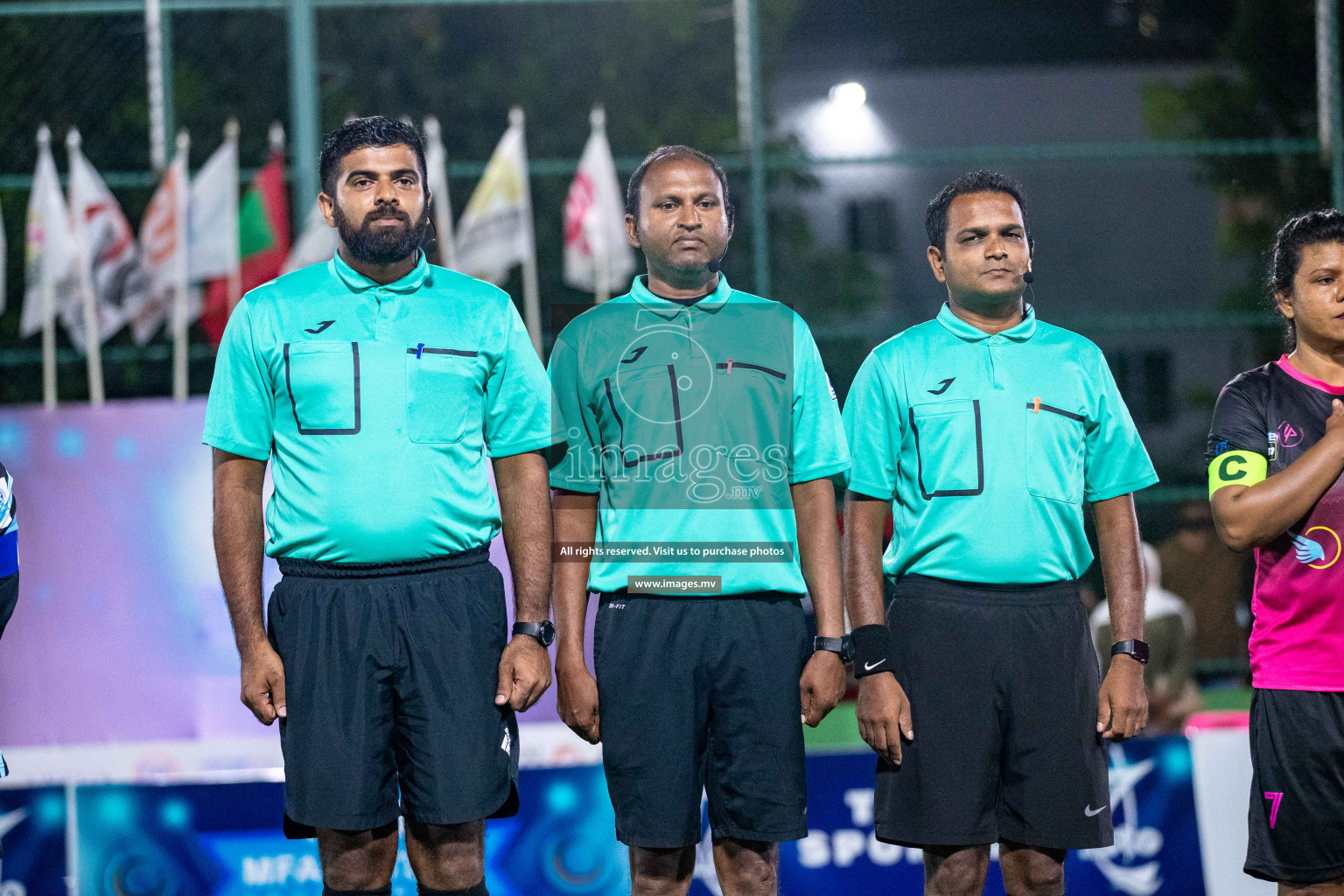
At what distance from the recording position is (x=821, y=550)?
3.19 m

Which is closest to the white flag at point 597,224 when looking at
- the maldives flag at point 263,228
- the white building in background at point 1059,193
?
the maldives flag at point 263,228

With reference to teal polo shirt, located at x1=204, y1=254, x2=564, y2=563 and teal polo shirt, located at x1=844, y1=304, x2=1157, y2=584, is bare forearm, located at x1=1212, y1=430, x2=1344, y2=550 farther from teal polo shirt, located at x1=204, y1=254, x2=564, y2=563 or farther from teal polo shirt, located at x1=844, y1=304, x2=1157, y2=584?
teal polo shirt, located at x1=204, y1=254, x2=564, y2=563

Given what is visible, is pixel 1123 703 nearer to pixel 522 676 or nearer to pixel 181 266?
pixel 522 676

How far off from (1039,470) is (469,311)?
54.7 inches

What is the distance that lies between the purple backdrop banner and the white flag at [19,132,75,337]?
3232 mm

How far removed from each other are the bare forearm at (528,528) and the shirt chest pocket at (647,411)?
0.70ft

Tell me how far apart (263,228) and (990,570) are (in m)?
6.30

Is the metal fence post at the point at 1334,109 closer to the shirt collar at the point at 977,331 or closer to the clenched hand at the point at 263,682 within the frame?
the shirt collar at the point at 977,331

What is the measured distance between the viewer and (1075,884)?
461cm

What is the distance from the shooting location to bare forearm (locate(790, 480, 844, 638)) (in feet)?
10.3

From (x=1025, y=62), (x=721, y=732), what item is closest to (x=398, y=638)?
(x=721, y=732)

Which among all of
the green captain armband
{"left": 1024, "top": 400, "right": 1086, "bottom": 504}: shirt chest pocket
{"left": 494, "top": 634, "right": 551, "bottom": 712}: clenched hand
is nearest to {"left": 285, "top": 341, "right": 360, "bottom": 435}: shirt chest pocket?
{"left": 494, "top": 634, "right": 551, "bottom": 712}: clenched hand

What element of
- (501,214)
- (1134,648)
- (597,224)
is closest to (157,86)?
(501,214)

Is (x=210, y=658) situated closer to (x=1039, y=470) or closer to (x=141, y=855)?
(x=141, y=855)
